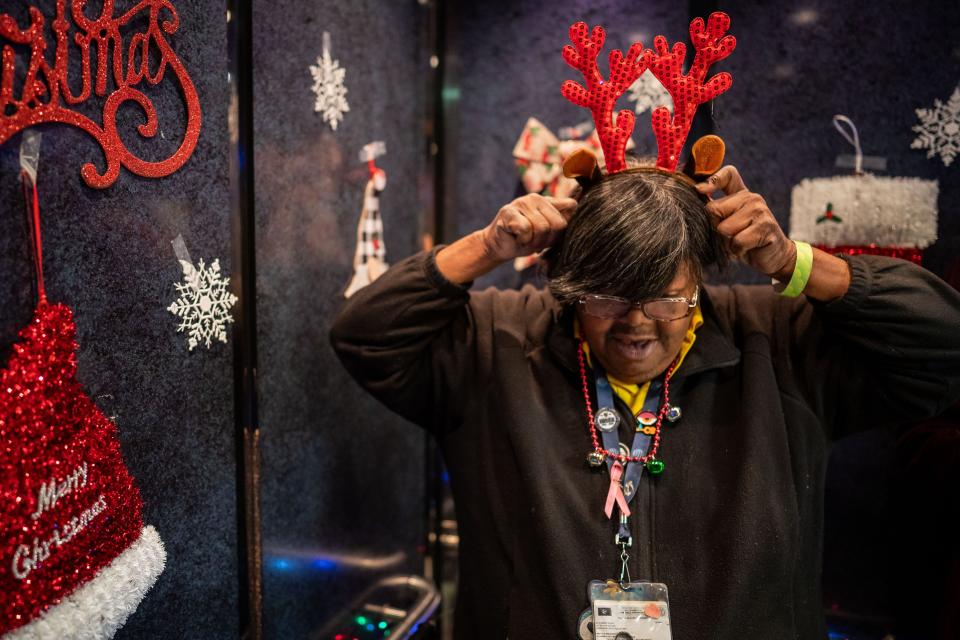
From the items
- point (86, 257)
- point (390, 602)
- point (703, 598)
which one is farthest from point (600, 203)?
point (390, 602)

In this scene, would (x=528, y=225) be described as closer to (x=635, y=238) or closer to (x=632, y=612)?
(x=635, y=238)

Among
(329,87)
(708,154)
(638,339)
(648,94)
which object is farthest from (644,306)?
(329,87)

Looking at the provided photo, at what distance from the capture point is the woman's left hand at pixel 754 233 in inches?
47.9

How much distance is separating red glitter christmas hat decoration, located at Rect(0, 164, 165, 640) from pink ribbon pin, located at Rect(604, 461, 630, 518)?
2.56 feet

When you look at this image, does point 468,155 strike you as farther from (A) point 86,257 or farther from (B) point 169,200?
(A) point 86,257

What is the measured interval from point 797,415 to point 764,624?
0.38 metres

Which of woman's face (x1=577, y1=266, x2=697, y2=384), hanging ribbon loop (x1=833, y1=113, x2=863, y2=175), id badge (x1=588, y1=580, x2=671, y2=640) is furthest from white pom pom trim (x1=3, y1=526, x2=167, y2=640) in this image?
hanging ribbon loop (x1=833, y1=113, x2=863, y2=175)

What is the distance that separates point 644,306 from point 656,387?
0.20m

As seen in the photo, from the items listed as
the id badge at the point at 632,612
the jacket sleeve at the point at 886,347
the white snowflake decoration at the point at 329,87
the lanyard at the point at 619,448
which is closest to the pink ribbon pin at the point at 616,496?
the lanyard at the point at 619,448

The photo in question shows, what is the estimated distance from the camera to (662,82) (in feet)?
4.16

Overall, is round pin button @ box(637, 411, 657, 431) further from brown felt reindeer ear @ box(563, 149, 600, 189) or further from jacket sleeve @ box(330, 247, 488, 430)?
brown felt reindeer ear @ box(563, 149, 600, 189)

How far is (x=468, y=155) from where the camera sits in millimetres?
1999

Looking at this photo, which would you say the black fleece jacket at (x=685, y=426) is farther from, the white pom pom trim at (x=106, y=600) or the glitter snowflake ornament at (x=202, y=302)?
the white pom pom trim at (x=106, y=600)

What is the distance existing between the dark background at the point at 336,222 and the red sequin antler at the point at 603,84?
12.8 inches
